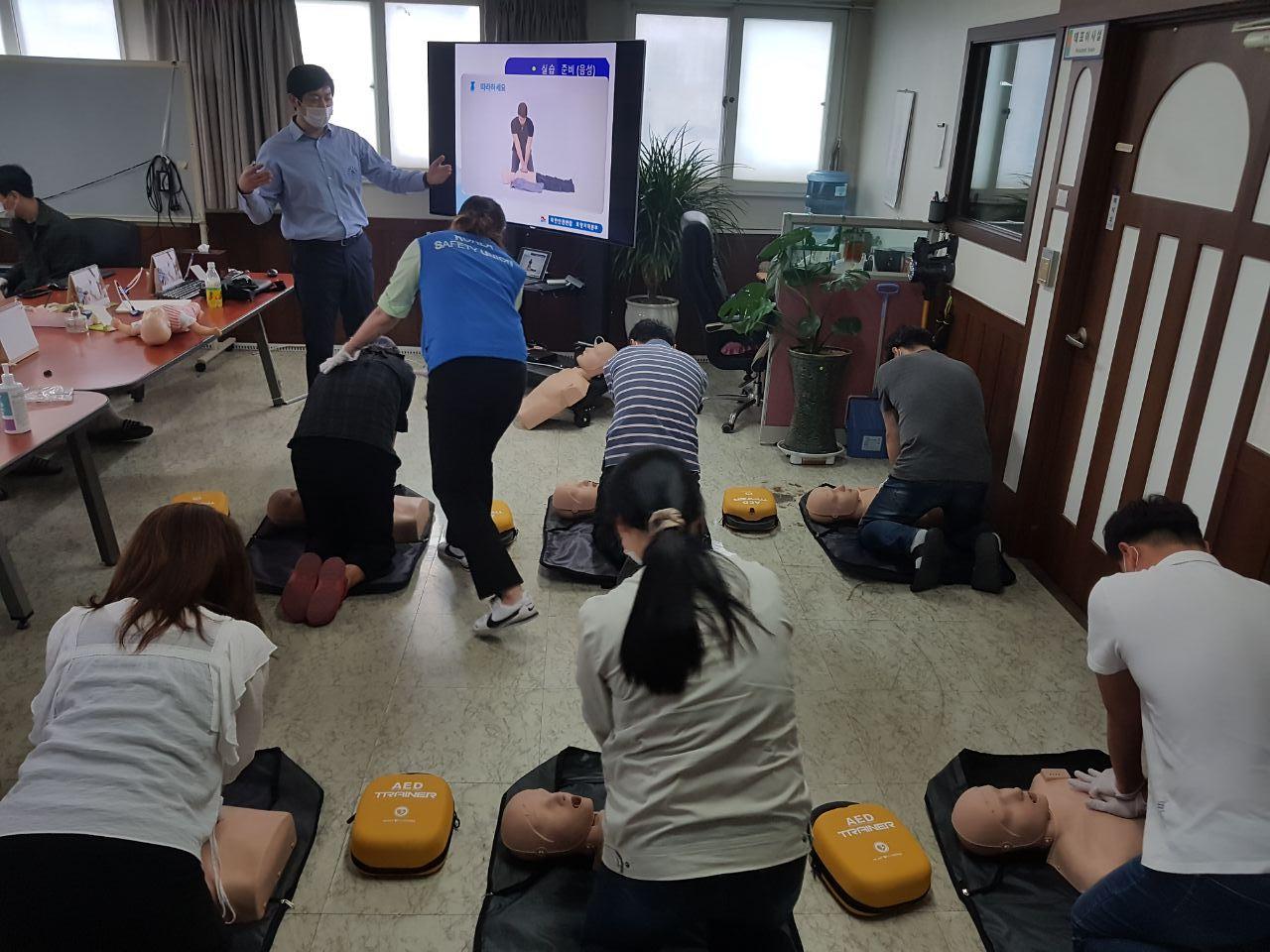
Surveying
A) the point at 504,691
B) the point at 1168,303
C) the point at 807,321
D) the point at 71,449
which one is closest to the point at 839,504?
the point at 807,321

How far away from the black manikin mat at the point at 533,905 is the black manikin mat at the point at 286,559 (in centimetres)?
129

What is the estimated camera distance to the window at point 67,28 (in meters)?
5.64

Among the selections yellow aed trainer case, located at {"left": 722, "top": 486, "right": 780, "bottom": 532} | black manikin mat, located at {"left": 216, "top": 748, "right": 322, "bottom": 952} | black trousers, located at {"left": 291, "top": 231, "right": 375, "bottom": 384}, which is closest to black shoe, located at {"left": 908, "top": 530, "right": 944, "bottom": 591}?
yellow aed trainer case, located at {"left": 722, "top": 486, "right": 780, "bottom": 532}

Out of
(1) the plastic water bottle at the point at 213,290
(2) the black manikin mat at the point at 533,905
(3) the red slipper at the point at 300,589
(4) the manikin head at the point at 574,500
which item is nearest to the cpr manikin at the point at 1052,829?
(2) the black manikin mat at the point at 533,905

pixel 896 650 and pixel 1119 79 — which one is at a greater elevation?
pixel 1119 79

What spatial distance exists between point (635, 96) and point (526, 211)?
1019mm

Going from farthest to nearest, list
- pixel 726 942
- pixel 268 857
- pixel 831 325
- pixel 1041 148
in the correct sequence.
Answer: pixel 831 325 → pixel 1041 148 → pixel 268 857 → pixel 726 942

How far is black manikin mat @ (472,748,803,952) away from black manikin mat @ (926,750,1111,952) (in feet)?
1.52

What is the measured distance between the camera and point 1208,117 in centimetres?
278

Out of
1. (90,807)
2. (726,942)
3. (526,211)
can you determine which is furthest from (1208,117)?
(526,211)

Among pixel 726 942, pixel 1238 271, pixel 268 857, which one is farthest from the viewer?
pixel 1238 271

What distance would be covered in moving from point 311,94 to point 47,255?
1.61 metres

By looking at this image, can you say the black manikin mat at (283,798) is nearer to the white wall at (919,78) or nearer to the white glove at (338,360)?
the white glove at (338,360)

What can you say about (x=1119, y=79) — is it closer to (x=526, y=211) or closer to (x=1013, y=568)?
(x=1013, y=568)
